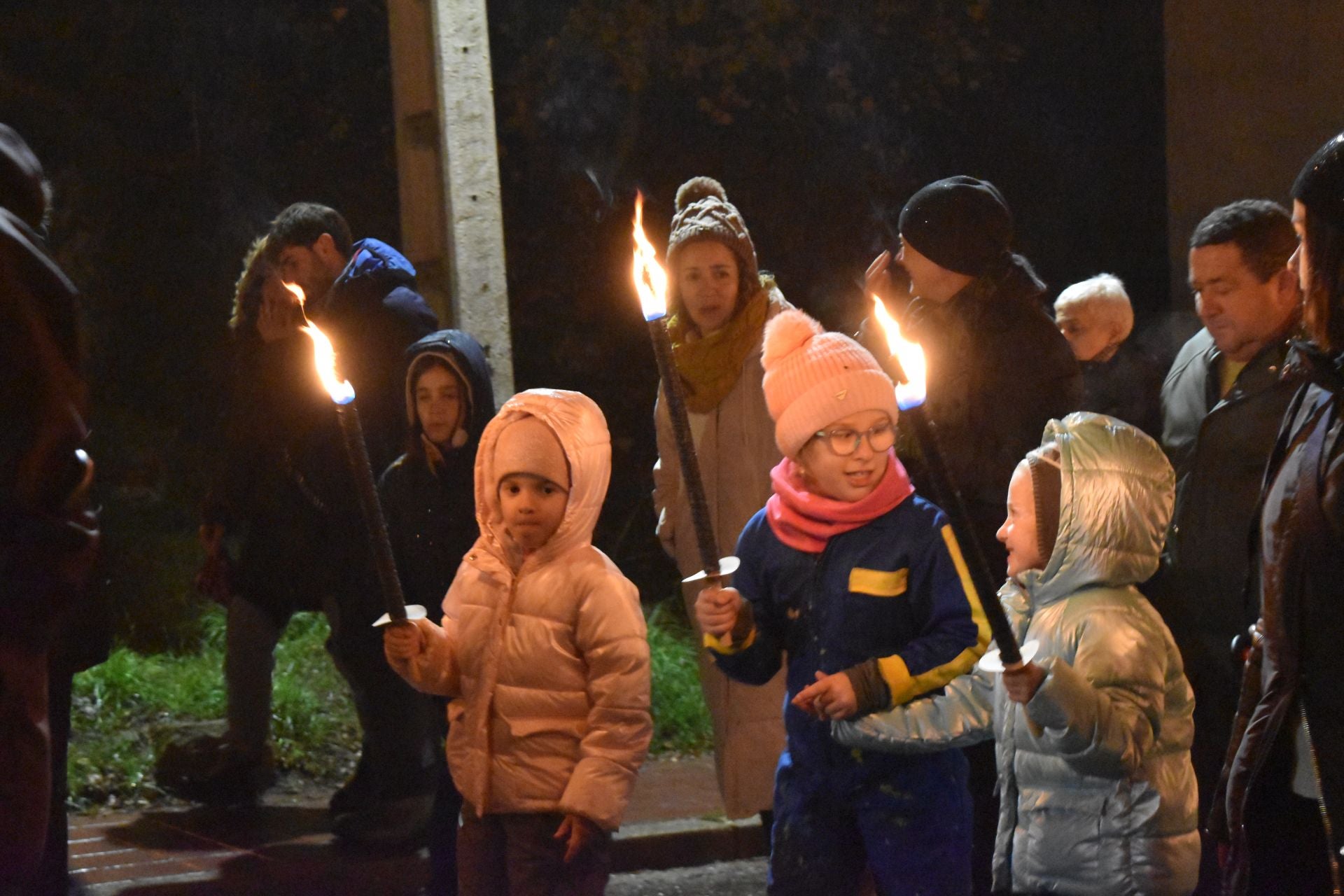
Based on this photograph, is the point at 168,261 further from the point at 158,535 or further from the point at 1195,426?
the point at 1195,426

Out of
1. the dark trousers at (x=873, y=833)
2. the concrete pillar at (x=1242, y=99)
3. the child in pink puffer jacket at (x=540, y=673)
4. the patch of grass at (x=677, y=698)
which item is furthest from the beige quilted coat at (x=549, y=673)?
the concrete pillar at (x=1242, y=99)

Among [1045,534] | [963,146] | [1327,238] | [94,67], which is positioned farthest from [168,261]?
[1327,238]

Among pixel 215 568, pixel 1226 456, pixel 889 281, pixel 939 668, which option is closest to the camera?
pixel 939 668

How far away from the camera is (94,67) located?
11375 millimetres

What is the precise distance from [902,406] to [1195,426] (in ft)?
10.5

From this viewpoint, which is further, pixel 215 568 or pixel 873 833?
pixel 215 568

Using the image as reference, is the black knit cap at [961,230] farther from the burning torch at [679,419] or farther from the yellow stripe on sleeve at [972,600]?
the burning torch at [679,419]

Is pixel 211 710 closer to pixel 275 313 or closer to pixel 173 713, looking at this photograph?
pixel 173 713

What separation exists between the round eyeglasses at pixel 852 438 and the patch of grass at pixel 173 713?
421 centimetres

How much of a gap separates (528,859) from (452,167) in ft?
10.6

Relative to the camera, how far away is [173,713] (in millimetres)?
8266

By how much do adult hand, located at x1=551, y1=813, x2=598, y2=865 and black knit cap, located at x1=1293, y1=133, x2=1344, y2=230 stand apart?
86.1 inches

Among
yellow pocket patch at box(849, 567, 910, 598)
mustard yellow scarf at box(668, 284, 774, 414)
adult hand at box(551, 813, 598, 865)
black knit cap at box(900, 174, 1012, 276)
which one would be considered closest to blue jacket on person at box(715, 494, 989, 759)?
yellow pocket patch at box(849, 567, 910, 598)

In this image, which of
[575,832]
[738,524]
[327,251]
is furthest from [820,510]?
[327,251]
